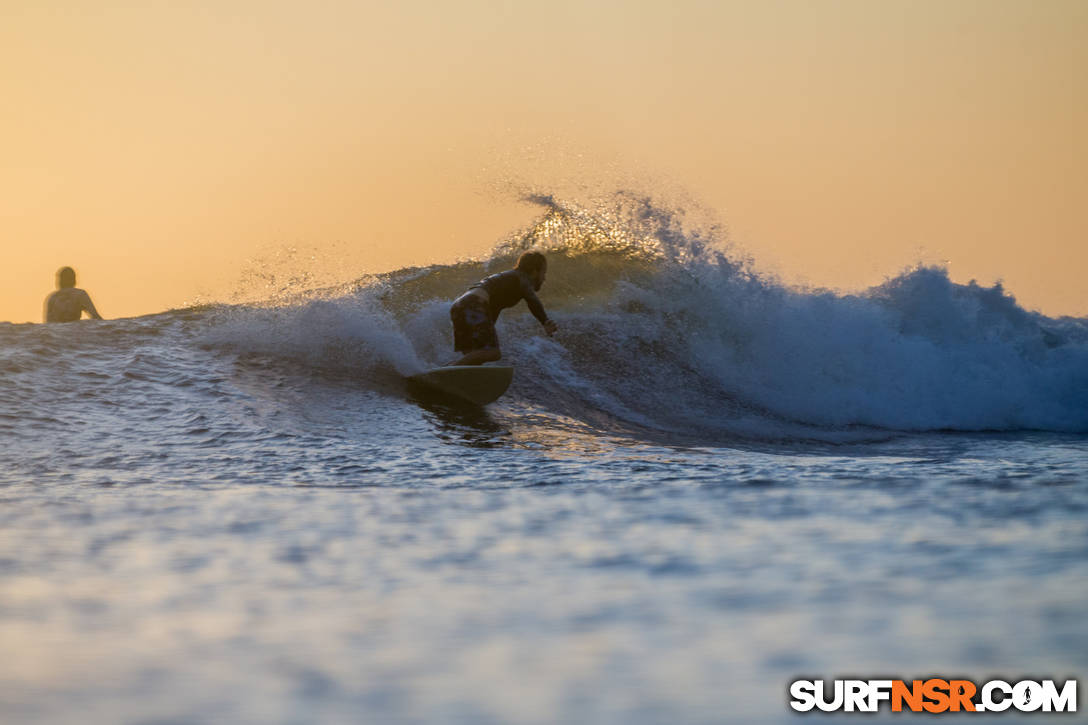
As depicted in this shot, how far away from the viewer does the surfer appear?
32.6 feet

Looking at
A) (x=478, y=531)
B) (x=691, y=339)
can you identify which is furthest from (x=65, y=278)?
(x=478, y=531)

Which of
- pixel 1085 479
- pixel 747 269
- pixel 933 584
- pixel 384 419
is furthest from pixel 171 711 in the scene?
pixel 747 269

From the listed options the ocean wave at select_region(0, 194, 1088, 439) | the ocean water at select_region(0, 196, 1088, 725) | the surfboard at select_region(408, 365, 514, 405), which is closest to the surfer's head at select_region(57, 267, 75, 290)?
the ocean water at select_region(0, 196, 1088, 725)

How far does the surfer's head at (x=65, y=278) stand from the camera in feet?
40.5

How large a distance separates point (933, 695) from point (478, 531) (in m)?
2.42

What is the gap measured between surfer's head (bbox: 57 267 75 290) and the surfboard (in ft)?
16.9

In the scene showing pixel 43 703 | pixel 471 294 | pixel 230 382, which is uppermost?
pixel 471 294

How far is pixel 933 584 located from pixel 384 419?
250 inches

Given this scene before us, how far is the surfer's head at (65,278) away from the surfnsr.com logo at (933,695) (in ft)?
39.5

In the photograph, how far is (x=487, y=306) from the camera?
10000mm

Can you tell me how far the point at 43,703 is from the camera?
7.61 feet

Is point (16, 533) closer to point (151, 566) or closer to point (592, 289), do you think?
point (151, 566)

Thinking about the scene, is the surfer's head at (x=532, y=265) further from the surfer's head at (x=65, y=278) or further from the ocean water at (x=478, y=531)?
the surfer's head at (x=65, y=278)

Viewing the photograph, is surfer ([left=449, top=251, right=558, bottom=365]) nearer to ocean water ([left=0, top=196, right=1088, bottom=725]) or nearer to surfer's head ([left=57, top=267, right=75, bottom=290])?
ocean water ([left=0, top=196, right=1088, bottom=725])
